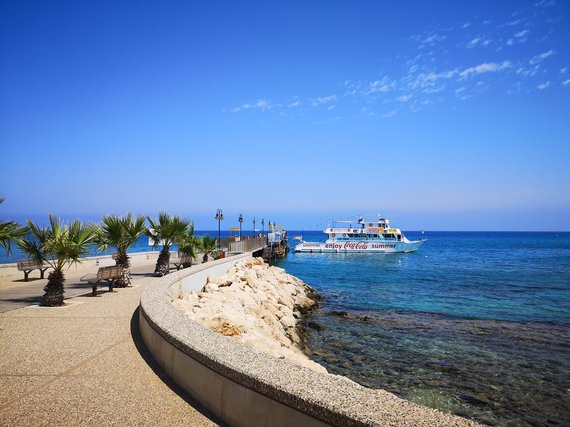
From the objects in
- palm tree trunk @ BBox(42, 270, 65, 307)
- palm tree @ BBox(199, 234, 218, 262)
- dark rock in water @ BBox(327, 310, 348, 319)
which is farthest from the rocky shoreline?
palm tree @ BBox(199, 234, 218, 262)

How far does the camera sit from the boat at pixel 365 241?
210ft

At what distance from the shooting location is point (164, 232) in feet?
55.2

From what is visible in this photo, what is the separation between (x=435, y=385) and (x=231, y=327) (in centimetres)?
539

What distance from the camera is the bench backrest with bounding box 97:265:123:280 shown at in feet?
38.7

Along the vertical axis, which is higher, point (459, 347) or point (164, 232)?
point (164, 232)

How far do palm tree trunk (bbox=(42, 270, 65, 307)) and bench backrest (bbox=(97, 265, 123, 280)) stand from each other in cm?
170

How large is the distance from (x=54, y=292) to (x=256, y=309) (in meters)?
5.82

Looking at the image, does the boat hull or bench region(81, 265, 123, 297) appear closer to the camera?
bench region(81, 265, 123, 297)

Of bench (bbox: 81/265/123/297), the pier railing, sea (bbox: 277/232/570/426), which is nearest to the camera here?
sea (bbox: 277/232/570/426)

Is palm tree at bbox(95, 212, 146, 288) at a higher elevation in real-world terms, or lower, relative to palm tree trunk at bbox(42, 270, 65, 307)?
higher

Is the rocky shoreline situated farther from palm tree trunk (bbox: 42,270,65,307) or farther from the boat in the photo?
the boat

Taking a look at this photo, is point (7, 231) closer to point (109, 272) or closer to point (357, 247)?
point (109, 272)

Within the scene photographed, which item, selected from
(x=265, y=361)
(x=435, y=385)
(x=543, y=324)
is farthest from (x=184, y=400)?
Result: (x=543, y=324)

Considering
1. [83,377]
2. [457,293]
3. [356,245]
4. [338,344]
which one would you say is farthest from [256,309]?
[356,245]
